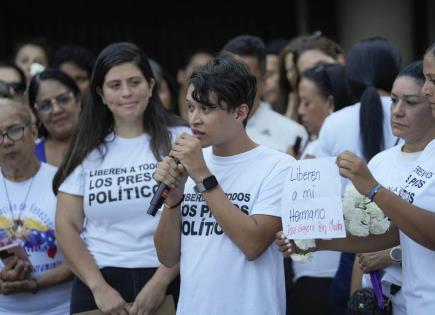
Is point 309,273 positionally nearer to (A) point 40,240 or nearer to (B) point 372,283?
(B) point 372,283

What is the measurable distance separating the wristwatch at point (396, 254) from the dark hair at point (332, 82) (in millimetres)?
1624

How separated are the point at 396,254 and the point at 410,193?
44cm

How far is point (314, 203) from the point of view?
11.3 feet

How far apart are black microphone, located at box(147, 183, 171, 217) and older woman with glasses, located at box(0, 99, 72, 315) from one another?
1.29 metres

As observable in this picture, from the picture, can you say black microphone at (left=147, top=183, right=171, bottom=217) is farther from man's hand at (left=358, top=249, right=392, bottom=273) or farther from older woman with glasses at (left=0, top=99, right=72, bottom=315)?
older woman with glasses at (left=0, top=99, right=72, bottom=315)

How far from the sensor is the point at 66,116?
5.42 metres

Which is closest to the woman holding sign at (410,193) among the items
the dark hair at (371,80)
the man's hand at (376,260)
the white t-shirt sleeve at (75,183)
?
the man's hand at (376,260)

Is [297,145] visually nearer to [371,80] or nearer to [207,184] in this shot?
[371,80]

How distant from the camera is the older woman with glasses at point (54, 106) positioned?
5.40 meters

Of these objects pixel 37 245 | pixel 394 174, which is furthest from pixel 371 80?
pixel 37 245

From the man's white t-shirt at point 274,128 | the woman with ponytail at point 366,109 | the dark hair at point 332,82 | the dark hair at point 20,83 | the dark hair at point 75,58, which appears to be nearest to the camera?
the woman with ponytail at point 366,109

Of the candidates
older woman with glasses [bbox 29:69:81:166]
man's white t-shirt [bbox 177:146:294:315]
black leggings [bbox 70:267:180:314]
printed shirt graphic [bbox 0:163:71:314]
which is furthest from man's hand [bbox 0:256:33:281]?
man's white t-shirt [bbox 177:146:294:315]

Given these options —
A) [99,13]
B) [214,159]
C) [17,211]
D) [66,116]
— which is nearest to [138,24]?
[99,13]

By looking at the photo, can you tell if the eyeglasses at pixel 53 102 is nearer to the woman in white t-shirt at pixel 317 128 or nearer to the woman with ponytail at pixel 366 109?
the woman in white t-shirt at pixel 317 128
